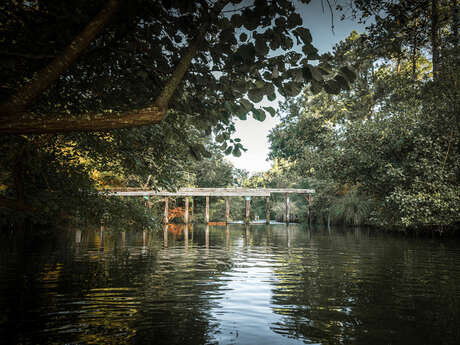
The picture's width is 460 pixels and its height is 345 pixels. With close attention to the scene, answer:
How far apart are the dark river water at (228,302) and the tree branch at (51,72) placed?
2.31 metres

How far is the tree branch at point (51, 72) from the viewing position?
83.4 inches

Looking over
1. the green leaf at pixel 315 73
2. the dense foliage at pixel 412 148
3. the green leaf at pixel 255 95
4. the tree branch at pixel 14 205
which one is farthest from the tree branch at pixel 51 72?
the dense foliage at pixel 412 148

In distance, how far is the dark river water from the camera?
3.43m

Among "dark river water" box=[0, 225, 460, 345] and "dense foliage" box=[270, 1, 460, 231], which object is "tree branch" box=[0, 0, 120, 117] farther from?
"dense foliage" box=[270, 1, 460, 231]

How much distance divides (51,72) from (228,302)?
3.80 m

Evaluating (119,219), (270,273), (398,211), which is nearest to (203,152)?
(119,219)

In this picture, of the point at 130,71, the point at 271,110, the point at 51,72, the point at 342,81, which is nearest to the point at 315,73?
the point at 342,81

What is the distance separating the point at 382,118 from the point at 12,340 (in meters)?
19.9

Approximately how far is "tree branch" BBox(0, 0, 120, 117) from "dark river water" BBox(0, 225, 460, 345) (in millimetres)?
2312

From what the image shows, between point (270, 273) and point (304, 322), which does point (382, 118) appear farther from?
point (304, 322)

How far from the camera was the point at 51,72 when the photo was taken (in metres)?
2.14

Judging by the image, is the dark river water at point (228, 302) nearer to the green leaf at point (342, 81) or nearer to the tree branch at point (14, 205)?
the tree branch at point (14, 205)

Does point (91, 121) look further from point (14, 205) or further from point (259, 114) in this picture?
point (14, 205)

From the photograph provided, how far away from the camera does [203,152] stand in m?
3.64
